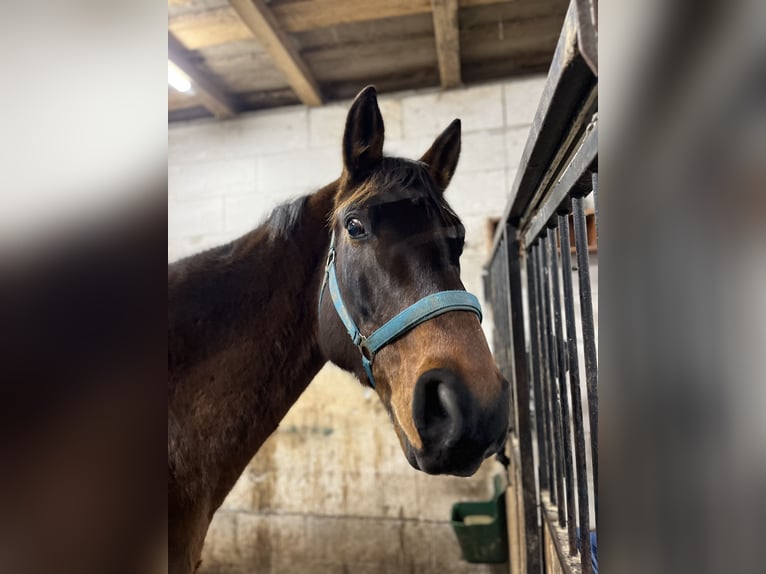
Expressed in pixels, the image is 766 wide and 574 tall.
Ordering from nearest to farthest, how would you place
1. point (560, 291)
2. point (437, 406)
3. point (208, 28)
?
point (437, 406), point (560, 291), point (208, 28)

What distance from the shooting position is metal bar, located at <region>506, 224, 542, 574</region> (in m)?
0.86

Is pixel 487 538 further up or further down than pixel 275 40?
further down

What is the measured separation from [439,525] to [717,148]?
1.92 metres

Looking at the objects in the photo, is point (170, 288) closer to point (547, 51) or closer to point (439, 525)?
point (547, 51)

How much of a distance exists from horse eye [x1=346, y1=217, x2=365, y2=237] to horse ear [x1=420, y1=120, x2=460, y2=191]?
194 mm

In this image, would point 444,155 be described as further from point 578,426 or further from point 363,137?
point 578,426

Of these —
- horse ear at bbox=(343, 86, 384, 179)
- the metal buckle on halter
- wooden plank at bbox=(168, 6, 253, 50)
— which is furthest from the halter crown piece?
wooden plank at bbox=(168, 6, 253, 50)

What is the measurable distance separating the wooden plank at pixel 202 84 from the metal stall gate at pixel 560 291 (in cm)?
78

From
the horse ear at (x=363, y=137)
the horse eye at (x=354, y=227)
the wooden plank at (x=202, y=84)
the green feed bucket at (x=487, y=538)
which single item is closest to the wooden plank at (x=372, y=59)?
the wooden plank at (x=202, y=84)

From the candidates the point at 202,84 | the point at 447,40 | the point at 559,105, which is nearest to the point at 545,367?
the point at 559,105

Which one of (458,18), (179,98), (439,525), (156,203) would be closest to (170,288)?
(156,203)

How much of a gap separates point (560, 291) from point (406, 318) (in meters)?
0.32

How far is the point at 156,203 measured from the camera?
0.30 metres

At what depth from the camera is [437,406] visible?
1.58ft
